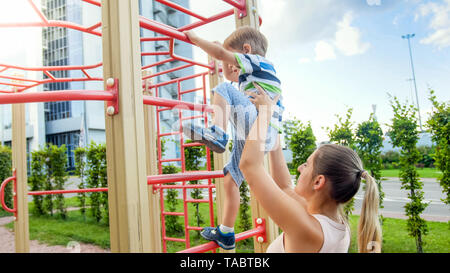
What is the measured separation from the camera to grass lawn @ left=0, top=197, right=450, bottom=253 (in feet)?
12.4

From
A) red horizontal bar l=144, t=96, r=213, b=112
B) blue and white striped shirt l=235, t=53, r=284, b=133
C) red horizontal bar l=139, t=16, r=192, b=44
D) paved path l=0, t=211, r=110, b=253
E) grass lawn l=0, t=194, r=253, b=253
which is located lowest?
paved path l=0, t=211, r=110, b=253

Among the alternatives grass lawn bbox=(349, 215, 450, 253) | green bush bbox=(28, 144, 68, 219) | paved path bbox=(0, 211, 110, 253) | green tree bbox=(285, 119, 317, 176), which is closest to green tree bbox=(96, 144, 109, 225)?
paved path bbox=(0, 211, 110, 253)

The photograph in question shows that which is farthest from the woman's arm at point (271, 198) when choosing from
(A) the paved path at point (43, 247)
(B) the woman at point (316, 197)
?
(A) the paved path at point (43, 247)

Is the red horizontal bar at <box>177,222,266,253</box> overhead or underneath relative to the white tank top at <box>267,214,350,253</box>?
underneath

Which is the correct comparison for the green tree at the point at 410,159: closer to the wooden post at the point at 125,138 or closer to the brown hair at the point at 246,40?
the brown hair at the point at 246,40

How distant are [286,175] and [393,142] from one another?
325cm

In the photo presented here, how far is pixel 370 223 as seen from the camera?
34.5 inches

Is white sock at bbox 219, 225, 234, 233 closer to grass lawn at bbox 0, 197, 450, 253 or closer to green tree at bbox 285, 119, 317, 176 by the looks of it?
green tree at bbox 285, 119, 317, 176

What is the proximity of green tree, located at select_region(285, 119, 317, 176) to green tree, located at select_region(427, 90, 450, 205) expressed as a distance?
4.67ft

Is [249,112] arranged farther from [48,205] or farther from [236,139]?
[48,205]

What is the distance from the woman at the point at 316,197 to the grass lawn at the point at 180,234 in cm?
344

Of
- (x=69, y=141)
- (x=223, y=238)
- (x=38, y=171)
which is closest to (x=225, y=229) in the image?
(x=223, y=238)
